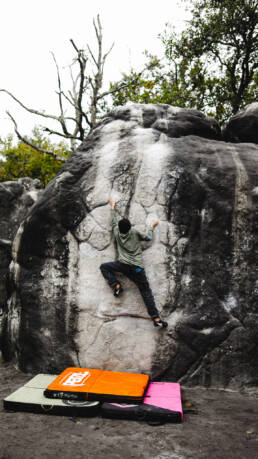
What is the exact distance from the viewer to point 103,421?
3514 millimetres

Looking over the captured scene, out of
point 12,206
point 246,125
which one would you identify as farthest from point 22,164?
point 246,125

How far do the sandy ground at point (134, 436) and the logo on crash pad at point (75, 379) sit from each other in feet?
1.22

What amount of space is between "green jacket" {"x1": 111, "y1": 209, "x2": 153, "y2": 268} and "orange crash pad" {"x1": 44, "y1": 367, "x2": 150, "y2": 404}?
1303mm

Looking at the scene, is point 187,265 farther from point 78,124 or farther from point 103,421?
point 78,124

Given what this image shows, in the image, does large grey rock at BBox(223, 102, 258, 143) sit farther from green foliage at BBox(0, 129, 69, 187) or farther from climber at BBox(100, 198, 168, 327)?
green foliage at BBox(0, 129, 69, 187)

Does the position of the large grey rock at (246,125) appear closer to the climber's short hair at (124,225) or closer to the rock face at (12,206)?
the climber's short hair at (124,225)

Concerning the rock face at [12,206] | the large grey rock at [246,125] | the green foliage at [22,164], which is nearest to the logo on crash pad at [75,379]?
the large grey rock at [246,125]

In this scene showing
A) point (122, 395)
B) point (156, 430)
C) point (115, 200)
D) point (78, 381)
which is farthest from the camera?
point (115, 200)

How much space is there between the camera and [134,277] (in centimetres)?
450

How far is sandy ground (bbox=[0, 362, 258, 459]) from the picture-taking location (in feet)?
9.61

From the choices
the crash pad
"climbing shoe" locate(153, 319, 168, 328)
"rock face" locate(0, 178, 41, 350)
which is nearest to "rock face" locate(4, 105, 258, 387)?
"climbing shoe" locate(153, 319, 168, 328)

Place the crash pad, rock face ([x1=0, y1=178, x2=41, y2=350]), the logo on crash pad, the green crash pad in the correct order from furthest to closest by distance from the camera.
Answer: rock face ([x1=0, y1=178, x2=41, y2=350])
the logo on crash pad
the green crash pad
the crash pad

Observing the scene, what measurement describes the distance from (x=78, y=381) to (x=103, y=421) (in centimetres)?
57

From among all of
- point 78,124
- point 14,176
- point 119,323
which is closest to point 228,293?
point 119,323
